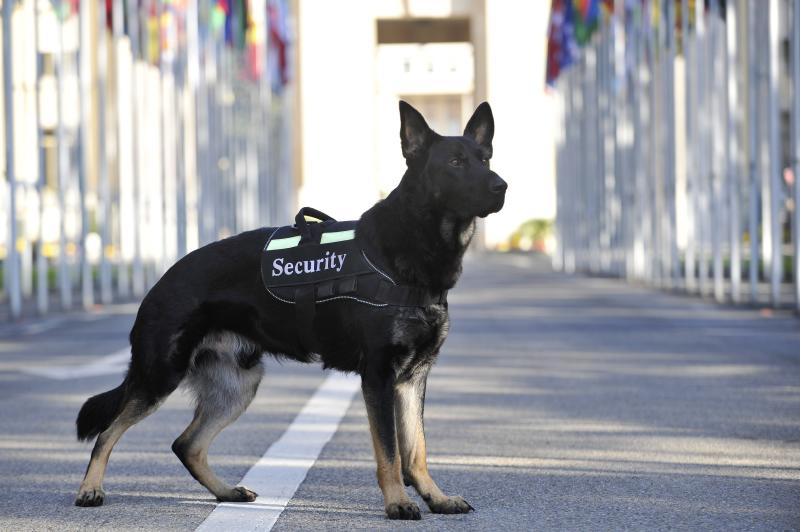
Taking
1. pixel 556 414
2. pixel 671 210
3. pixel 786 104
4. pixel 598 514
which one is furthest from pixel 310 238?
pixel 786 104

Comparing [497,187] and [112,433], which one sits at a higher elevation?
[497,187]

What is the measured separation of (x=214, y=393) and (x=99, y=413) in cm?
45

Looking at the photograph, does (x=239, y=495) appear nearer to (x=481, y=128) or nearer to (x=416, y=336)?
(x=416, y=336)

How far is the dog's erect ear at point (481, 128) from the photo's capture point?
234 inches

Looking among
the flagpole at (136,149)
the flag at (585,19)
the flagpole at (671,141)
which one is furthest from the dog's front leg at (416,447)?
the flag at (585,19)

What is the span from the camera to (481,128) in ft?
19.5

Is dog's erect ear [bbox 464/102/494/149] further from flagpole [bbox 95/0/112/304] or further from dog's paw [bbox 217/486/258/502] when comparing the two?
flagpole [bbox 95/0/112/304]

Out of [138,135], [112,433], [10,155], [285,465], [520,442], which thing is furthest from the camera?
[138,135]

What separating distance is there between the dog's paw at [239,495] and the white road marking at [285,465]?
1.3 inches

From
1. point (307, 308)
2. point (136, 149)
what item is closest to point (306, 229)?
point (307, 308)

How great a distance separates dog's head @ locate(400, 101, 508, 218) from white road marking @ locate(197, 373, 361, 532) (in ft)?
4.32

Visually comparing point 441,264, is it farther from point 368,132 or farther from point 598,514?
point 368,132

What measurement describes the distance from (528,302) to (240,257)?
16.3 meters

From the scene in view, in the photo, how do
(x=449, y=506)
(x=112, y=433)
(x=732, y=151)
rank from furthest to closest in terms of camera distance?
(x=732, y=151), (x=112, y=433), (x=449, y=506)
